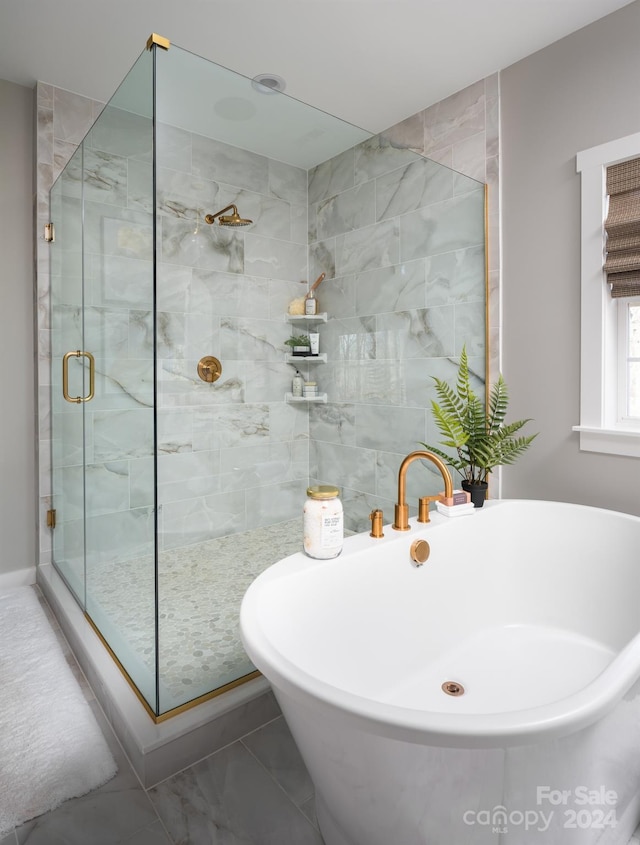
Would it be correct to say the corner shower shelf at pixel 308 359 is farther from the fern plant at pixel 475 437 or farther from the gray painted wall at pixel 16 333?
the gray painted wall at pixel 16 333

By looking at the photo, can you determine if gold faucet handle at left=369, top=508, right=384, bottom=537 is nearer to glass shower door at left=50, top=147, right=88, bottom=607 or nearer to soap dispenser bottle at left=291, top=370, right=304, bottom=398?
soap dispenser bottle at left=291, top=370, right=304, bottom=398

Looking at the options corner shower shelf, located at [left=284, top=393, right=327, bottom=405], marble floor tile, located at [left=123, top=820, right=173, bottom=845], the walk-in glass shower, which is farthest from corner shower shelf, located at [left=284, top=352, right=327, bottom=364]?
marble floor tile, located at [left=123, top=820, right=173, bottom=845]

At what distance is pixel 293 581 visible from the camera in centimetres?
131

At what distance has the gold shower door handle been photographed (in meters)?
2.01

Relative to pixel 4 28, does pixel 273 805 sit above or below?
below

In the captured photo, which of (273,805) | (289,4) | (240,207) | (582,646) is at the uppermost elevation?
(289,4)

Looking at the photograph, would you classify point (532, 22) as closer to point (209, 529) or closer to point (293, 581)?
point (293, 581)

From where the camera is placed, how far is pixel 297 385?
268cm

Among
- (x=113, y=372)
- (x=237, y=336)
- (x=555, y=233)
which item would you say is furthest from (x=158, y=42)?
(x=555, y=233)

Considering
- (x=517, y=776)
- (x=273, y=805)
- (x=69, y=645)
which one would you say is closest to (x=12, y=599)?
(x=69, y=645)

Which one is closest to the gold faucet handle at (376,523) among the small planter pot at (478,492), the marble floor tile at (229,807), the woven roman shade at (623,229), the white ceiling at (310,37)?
the small planter pot at (478,492)

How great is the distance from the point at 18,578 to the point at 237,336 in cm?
175

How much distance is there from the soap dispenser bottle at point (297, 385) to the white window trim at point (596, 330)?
1.33 metres

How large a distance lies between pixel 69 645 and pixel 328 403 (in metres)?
1.62
